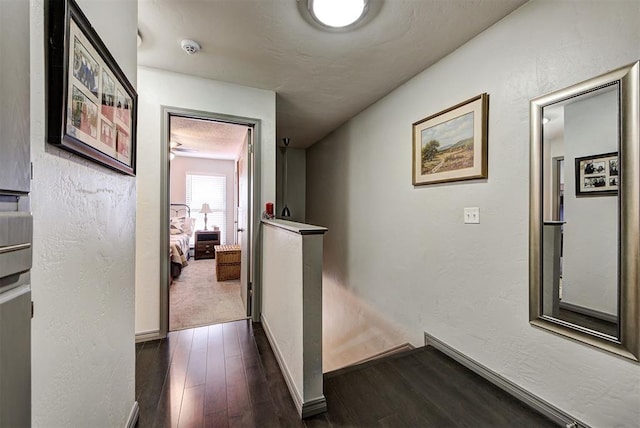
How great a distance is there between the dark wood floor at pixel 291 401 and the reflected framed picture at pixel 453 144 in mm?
1417

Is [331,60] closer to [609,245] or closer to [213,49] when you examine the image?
[213,49]

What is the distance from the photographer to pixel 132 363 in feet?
4.20

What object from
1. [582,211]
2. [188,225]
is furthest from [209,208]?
[582,211]

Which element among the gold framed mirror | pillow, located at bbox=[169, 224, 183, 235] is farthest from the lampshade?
the gold framed mirror

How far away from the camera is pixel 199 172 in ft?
21.0

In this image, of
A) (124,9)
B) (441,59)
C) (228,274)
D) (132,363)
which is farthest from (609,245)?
(228,274)

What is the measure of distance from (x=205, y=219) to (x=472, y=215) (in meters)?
6.10

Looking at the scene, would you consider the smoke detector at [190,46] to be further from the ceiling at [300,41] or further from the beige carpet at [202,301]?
the beige carpet at [202,301]

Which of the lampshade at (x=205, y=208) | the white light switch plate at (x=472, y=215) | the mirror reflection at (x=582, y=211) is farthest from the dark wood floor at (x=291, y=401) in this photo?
the lampshade at (x=205, y=208)

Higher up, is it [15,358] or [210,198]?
[210,198]

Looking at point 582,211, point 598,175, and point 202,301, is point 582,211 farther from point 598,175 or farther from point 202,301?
point 202,301

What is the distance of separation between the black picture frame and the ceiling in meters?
0.86

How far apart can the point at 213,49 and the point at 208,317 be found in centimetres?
249

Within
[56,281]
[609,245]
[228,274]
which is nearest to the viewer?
[56,281]
